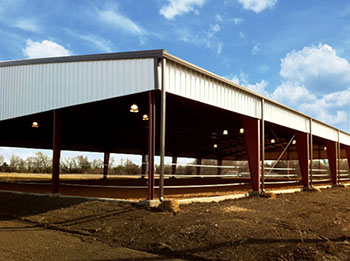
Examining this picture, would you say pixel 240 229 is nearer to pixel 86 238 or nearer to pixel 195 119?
pixel 86 238

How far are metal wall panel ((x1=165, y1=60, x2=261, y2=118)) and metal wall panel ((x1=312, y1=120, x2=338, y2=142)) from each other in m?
8.45

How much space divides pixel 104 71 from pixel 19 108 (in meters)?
5.33

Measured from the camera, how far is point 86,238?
8.18 metres

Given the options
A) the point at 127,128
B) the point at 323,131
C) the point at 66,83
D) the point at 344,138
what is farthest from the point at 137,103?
the point at 344,138

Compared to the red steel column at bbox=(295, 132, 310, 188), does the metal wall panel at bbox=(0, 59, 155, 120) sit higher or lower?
higher

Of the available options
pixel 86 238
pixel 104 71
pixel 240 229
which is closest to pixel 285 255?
pixel 240 229

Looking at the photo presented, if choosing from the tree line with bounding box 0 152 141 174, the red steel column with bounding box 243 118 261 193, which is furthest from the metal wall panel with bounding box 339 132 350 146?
the tree line with bounding box 0 152 141 174

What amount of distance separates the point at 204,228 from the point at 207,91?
19.0ft

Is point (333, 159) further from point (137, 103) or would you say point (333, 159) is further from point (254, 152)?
point (137, 103)

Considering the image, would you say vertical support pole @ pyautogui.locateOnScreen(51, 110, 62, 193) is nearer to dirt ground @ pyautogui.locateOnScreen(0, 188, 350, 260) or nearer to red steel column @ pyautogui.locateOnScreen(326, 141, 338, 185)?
dirt ground @ pyautogui.locateOnScreen(0, 188, 350, 260)

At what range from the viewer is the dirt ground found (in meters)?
6.71

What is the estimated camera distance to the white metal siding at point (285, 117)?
16616 millimetres

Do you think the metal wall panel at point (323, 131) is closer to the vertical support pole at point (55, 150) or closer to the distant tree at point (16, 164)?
the vertical support pole at point (55, 150)

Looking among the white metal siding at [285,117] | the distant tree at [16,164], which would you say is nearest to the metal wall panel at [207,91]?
the white metal siding at [285,117]
